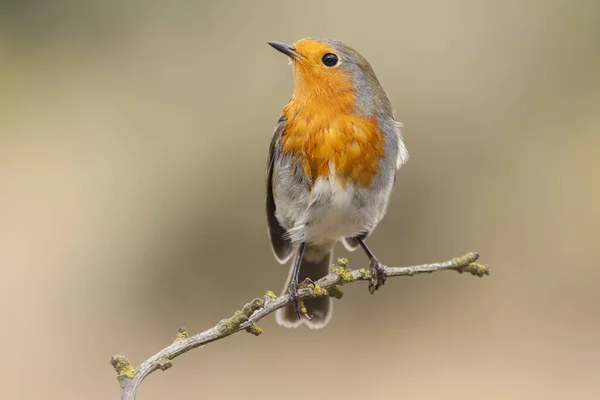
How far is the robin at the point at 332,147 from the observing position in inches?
167

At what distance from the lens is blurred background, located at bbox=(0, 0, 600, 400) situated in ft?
29.9

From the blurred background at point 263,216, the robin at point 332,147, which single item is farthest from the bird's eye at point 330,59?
the blurred background at point 263,216

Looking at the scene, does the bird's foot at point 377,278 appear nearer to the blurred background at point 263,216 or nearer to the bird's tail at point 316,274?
the bird's tail at point 316,274

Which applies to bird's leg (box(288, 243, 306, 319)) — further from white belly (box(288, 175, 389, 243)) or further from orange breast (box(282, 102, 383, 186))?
orange breast (box(282, 102, 383, 186))

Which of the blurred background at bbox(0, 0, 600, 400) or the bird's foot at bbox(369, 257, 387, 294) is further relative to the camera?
the blurred background at bbox(0, 0, 600, 400)

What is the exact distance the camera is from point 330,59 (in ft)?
14.3

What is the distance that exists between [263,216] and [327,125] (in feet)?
17.7

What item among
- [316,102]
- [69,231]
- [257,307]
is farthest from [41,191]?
[257,307]

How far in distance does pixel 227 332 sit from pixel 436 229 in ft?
23.3

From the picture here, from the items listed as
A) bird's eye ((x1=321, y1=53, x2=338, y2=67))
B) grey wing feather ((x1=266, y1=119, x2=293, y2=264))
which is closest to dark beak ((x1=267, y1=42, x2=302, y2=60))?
bird's eye ((x1=321, y1=53, x2=338, y2=67))

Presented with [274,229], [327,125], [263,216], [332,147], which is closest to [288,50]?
[327,125]

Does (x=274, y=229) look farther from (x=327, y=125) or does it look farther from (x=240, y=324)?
(x=240, y=324)

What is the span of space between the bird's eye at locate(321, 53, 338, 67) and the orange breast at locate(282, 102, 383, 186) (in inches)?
7.9

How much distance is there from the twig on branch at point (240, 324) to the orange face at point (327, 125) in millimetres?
676
